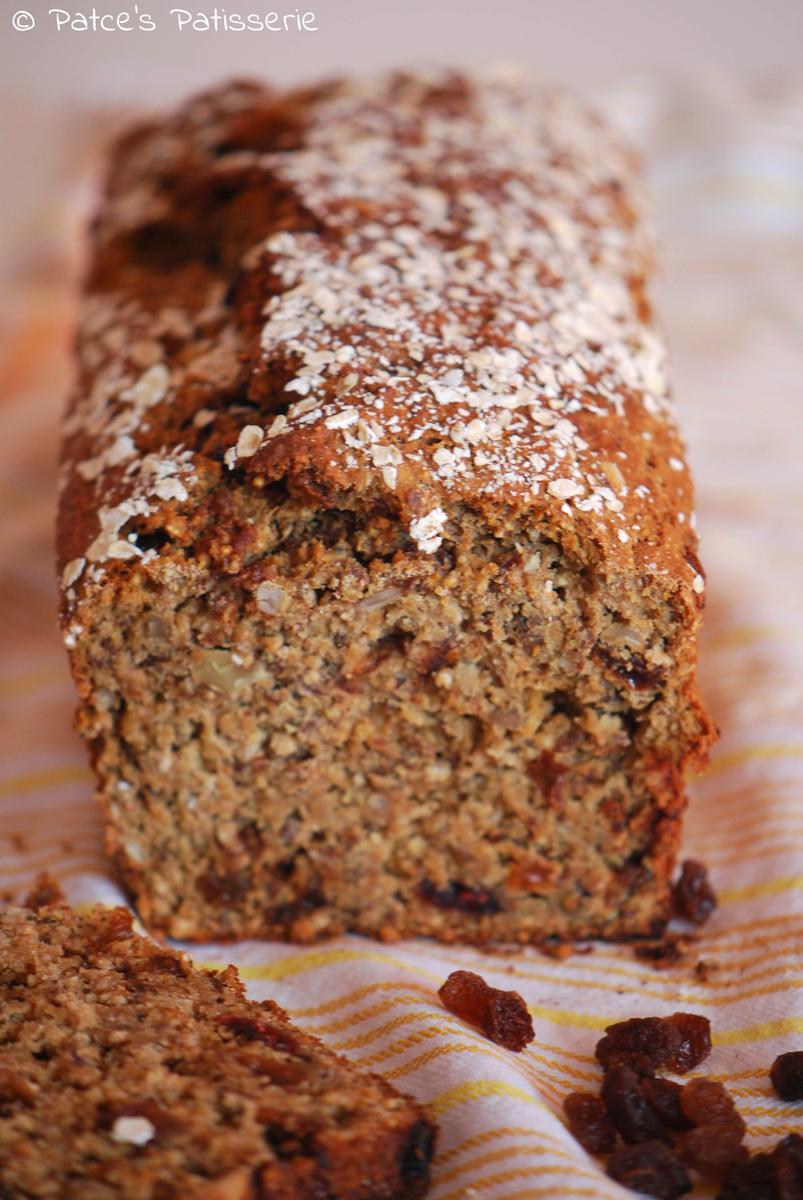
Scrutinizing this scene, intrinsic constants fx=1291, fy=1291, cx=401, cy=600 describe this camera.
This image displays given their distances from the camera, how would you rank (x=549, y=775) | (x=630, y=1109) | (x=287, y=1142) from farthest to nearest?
1. (x=549, y=775)
2. (x=630, y=1109)
3. (x=287, y=1142)

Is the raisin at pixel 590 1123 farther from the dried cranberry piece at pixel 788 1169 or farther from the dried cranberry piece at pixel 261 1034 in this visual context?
the dried cranberry piece at pixel 261 1034

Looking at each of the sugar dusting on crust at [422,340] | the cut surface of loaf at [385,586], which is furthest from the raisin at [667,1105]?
the sugar dusting on crust at [422,340]

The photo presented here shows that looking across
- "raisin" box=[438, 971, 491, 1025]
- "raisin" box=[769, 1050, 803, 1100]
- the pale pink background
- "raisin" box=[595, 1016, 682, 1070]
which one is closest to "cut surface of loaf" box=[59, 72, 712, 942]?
"raisin" box=[438, 971, 491, 1025]

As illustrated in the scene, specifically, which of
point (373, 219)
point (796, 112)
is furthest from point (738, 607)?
point (796, 112)

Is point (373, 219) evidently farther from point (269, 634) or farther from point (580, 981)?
point (580, 981)

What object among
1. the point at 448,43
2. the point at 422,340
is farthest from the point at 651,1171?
the point at 448,43

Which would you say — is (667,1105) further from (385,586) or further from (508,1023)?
(385,586)
